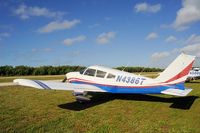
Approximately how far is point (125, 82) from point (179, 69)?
3120mm

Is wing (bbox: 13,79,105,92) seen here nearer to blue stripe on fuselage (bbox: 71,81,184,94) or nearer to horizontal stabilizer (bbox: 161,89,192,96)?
blue stripe on fuselage (bbox: 71,81,184,94)

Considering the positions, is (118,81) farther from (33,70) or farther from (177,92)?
(33,70)

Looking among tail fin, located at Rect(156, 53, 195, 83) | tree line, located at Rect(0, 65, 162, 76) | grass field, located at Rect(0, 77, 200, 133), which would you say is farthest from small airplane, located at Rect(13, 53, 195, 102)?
tree line, located at Rect(0, 65, 162, 76)

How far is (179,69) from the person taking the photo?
38.0 feet

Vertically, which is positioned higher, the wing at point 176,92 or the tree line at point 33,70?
the tree line at point 33,70

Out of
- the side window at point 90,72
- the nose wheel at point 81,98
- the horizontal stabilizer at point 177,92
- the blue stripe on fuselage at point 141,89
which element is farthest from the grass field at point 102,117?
the side window at point 90,72

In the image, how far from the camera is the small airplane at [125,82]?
1151cm

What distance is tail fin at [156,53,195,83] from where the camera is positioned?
37.7 ft

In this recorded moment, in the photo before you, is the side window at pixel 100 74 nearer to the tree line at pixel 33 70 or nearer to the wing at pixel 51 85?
the wing at pixel 51 85

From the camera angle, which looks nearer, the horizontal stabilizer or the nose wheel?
the horizontal stabilizer

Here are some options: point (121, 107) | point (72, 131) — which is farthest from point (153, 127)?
point (121, 107)

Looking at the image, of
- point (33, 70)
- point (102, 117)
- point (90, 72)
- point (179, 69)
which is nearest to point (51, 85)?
point (90, 72)

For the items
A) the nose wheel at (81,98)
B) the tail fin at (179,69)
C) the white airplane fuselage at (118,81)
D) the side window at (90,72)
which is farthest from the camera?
the side window at (90,72)

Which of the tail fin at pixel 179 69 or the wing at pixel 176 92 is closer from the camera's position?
the wing at pixel 176 92
